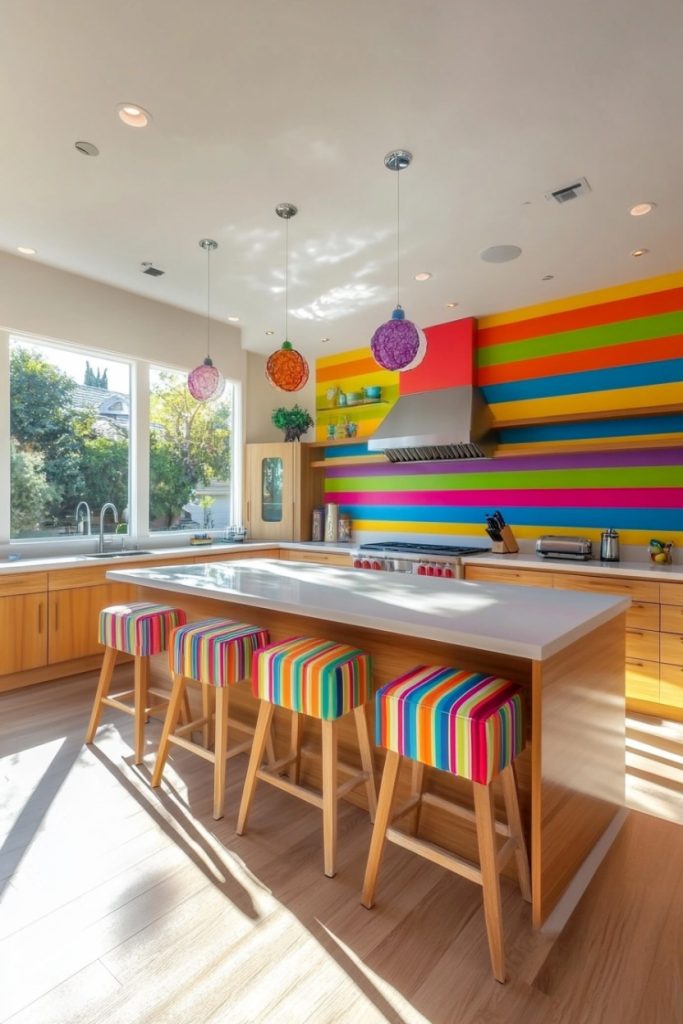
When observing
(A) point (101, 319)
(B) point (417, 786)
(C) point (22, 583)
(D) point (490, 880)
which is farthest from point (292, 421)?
(D) point (490, 880)

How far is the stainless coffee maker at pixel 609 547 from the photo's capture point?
3.73m

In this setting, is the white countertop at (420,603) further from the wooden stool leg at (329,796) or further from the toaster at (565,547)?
the toaster at (565,547)

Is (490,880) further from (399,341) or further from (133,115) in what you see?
(133,115)

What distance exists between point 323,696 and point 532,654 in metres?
0.70

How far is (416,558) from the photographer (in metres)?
4.16

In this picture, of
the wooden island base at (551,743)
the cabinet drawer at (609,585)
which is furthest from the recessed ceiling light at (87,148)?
the cabinet drawer at (609,585)

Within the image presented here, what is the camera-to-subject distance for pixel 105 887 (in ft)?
5.65

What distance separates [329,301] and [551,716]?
11.9ft

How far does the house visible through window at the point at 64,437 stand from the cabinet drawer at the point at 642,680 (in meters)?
3.99

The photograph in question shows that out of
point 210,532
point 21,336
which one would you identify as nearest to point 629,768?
point 210,532

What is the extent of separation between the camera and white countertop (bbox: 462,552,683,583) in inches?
124

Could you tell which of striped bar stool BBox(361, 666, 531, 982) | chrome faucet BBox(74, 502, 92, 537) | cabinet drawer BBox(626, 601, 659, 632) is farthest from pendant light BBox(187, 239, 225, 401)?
cabinet drawer BBox(626, 601, 659, 632)

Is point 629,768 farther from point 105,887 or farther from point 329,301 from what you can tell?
point 329,301

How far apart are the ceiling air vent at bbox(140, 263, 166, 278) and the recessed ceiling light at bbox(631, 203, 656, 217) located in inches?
120
